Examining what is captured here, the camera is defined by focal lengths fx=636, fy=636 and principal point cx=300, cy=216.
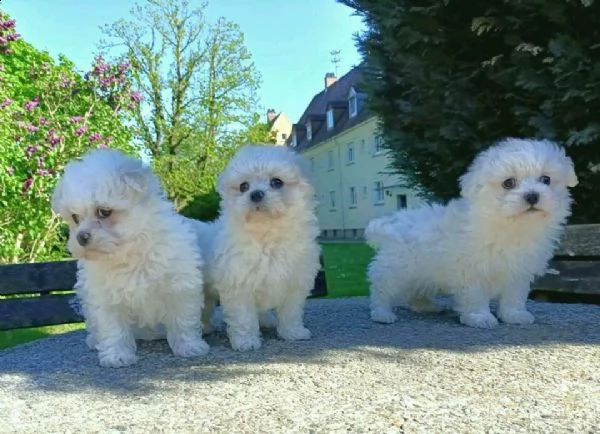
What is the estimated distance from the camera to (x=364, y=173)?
3641cm

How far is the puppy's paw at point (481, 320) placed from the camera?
526cm

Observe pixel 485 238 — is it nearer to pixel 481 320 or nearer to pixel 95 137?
pixel 481 320

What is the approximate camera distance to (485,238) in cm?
514

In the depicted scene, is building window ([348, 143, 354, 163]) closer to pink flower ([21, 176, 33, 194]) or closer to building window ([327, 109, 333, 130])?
building window ([327, 109, 333, 130])

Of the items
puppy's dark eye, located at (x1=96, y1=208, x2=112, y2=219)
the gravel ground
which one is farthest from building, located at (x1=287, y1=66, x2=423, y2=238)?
puppy's dark eye, located at (x1=96, y1=208, x2=112, y2=219)

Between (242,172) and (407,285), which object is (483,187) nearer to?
(407,285)

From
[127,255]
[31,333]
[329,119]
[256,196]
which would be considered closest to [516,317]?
[256,196]

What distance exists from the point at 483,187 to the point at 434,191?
10.1 feet

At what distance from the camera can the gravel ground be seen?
3.14 meters

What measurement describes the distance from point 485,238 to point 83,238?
121 inches

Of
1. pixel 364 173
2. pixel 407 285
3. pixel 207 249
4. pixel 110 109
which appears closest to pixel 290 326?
pixel 207 249

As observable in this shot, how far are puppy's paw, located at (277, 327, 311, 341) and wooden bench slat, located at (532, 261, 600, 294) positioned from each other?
126 inches

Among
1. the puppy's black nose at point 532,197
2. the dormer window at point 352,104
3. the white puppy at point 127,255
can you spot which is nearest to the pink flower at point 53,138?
the white puppy at point 127,255

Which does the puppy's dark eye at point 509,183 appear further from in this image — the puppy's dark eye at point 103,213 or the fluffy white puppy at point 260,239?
the puppy's dark eye at point 103,213
